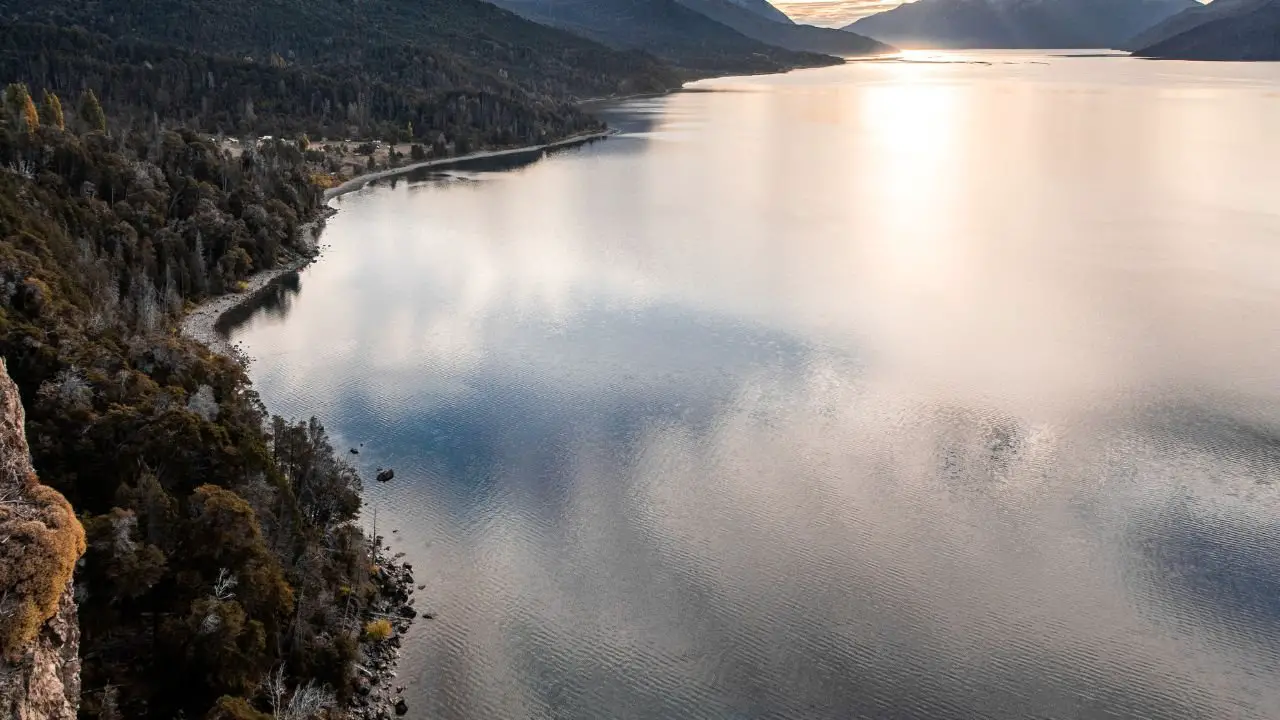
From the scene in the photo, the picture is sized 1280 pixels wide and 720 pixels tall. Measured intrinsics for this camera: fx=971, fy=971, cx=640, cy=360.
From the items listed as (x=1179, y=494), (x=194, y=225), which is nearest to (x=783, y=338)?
(x=1179, y=494)

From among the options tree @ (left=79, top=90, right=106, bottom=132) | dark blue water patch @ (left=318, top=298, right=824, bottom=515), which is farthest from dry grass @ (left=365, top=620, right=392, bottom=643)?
tree @ (left=79, top=90, right=106, bottom=132)

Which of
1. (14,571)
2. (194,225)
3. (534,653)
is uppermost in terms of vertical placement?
(14,571)

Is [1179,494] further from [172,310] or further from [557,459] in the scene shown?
[172,310]

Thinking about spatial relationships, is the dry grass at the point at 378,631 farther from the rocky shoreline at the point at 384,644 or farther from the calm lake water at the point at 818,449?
the calm lake water at the point at 818,449

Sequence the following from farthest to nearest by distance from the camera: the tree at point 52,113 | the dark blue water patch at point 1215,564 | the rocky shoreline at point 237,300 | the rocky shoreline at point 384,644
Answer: the tree at point 52,113 → the rocky shoreline at point 237,300 → the dark blue water patch at point 1215,564 → the rocky shoreline at point 384,644

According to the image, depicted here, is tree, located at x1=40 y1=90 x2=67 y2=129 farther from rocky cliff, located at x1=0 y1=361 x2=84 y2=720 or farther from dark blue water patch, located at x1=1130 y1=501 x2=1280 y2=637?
dark blue water patch, located at x1=1130 y1=501 x2=1280 y2=637

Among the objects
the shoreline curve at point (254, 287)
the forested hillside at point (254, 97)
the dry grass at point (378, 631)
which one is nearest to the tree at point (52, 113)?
the shoreline curve at point (254, 287)
